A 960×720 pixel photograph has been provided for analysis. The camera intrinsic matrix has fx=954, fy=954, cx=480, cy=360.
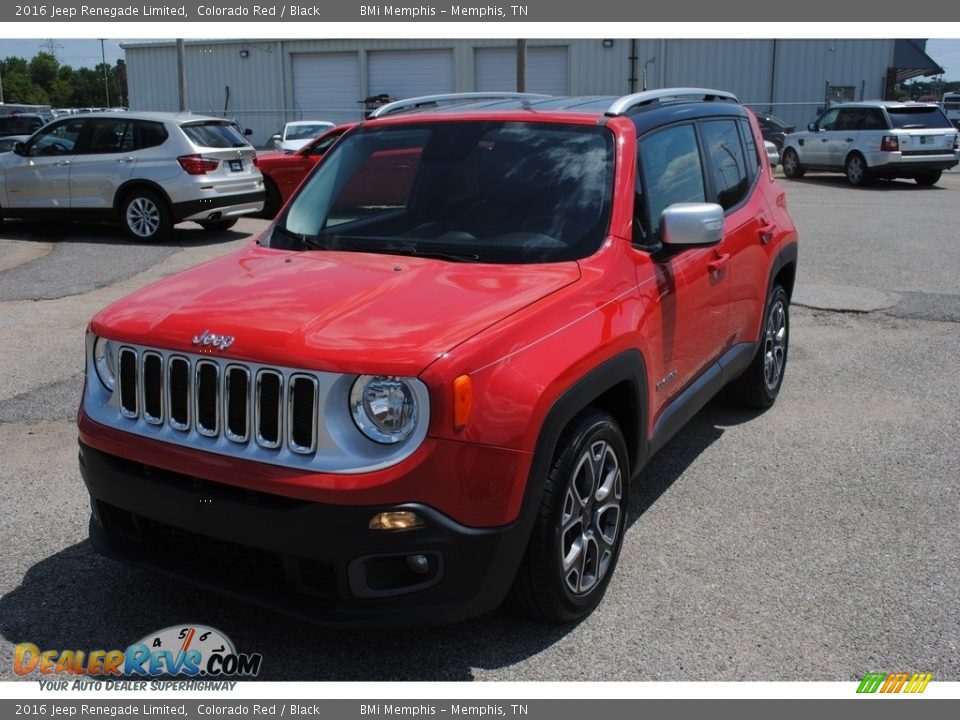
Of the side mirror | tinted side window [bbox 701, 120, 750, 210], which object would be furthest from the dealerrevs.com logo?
tinted side window [bbox 701, 120, 750, 210]

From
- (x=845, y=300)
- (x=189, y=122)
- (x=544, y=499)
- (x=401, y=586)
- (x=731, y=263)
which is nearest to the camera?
(x=401, y=586)

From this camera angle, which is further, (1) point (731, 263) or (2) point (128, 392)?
(1) point (731, 263)

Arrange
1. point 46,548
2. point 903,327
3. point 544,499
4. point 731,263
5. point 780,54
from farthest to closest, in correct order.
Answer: point 780,54
point 903,327
point 731,263
point 46,548
point 544,499

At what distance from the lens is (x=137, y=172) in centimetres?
1302

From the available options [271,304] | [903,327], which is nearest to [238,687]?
[271,304]

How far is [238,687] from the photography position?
126 inches

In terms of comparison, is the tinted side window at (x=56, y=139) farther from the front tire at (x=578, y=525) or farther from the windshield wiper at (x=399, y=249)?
the front tire at (x=578, y=525)

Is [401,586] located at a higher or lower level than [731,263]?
lower

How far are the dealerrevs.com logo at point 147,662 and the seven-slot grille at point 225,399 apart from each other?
32.9 inches

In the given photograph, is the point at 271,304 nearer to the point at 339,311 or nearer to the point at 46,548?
the point at 339,311

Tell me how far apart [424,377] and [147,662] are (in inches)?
58.9

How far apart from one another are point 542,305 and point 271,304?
3.09 feet

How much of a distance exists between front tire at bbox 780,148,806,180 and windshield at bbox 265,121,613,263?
801 inches

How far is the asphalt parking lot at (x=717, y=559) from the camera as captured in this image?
336cm
